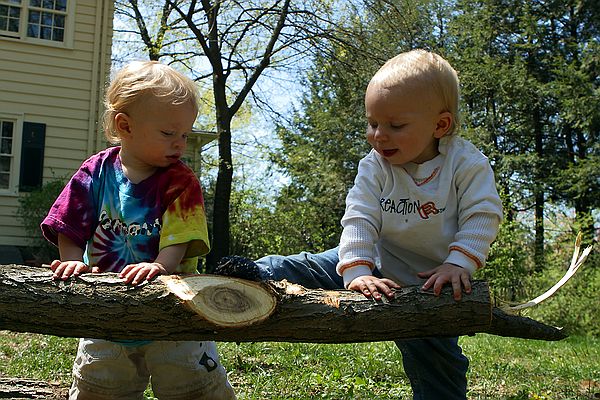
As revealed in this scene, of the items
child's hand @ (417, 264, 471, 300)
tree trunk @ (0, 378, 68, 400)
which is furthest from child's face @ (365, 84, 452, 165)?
tree trunk @ (0, 378, 68, 400)

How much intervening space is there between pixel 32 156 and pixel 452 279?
13381 mm

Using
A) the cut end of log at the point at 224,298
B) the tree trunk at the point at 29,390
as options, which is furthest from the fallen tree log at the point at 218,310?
the tree trunk at the point at 29,390

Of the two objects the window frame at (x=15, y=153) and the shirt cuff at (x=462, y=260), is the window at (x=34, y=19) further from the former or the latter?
the shirt cuff at (x=462, y=260)

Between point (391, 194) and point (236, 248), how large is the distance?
15790 mm

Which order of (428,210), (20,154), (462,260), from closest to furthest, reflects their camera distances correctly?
1. (462,260)
2. (428,210)
3. (20,154)

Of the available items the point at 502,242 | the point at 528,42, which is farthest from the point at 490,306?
the point at 528,42

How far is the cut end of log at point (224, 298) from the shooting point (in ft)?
8.09

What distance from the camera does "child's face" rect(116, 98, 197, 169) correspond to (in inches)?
117

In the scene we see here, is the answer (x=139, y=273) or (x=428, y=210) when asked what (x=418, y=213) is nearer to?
(x=428, y=210)

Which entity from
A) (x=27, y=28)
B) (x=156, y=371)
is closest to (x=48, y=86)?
(x=27, y=28)

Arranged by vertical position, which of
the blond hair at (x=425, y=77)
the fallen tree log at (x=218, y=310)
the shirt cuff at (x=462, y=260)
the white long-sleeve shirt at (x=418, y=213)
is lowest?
the fallen tree log at (x=218, y=310)

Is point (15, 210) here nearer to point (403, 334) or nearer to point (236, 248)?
point (236, 248)

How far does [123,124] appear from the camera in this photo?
3041 millimetres

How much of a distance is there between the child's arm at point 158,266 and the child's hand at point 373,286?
2.30 ft
